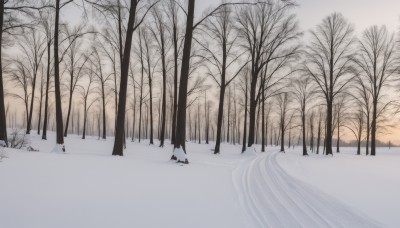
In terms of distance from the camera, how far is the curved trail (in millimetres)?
5449

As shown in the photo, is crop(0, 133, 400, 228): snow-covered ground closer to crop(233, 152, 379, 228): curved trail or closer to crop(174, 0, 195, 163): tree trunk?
crop(233, 152, 379, 228): curved trail

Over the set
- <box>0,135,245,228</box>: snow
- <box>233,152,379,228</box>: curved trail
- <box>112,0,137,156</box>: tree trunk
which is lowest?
<box>233,152,379,228</box>: curved trail

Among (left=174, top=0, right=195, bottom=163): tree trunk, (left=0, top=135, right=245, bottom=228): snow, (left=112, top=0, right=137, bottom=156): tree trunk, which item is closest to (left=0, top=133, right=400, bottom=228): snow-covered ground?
(left=0, top=135, right=245, bottom=228): snow

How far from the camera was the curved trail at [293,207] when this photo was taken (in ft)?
17.9

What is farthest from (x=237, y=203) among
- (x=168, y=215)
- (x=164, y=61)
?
(x=164, y=61)

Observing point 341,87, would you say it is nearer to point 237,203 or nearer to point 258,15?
point 258,15

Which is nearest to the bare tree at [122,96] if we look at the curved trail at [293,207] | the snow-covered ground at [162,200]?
the snow-covered ground at [162,200]

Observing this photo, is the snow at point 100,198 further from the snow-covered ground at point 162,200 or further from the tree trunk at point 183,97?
the tree trunk at point 183,97

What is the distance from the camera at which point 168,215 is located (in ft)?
17.7

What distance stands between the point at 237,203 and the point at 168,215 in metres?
1.90

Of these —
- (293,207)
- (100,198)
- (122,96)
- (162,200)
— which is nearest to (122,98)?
(122,96)

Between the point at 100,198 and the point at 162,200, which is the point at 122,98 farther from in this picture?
the point at 100,198

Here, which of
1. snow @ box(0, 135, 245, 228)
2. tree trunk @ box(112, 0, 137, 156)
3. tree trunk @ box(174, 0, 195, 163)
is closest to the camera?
snow @ box(0, 135, 245, 228)

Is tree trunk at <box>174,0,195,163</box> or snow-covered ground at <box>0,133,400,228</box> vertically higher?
tree trunk at <box>174,0,195,163</box>
